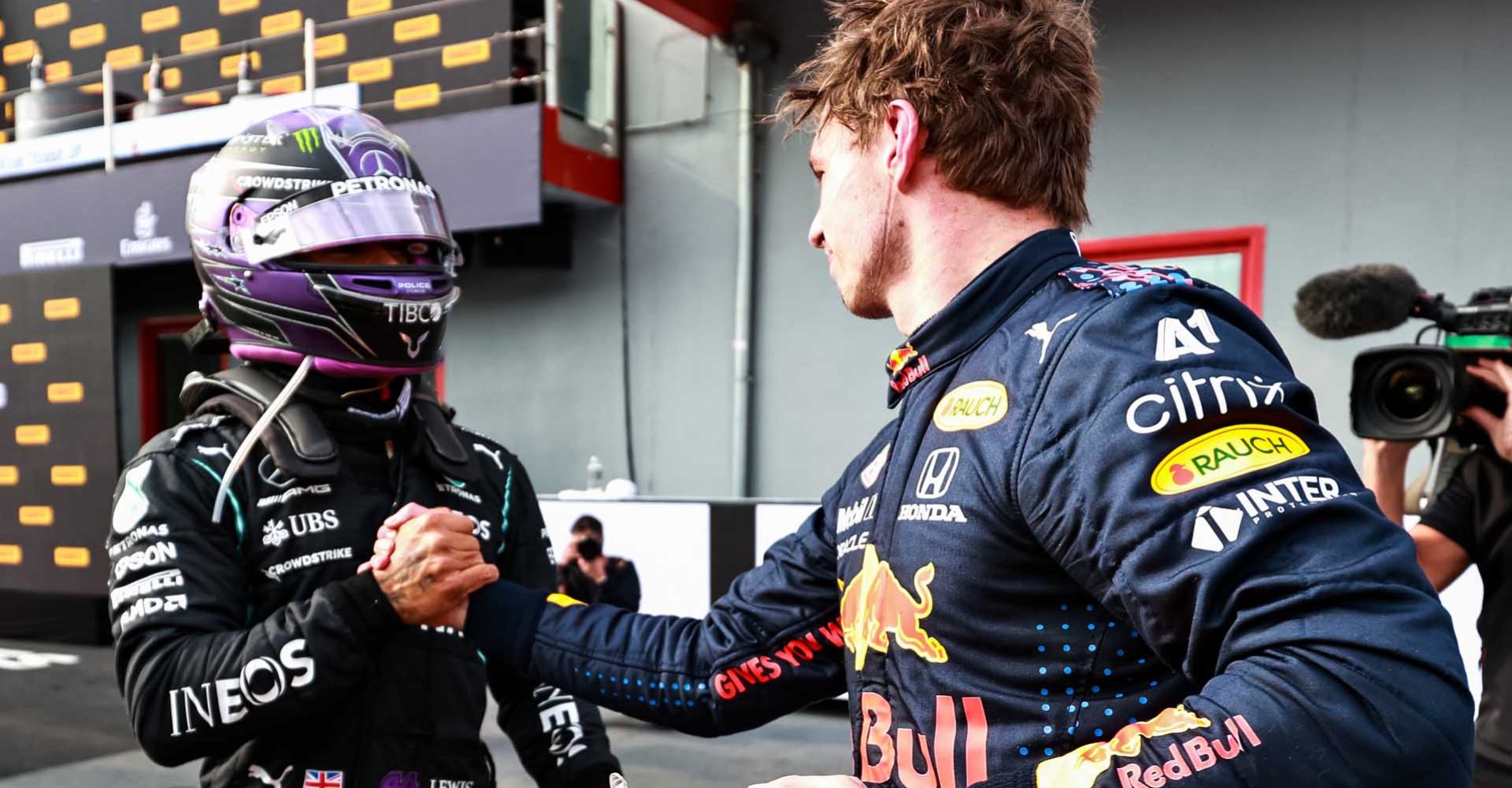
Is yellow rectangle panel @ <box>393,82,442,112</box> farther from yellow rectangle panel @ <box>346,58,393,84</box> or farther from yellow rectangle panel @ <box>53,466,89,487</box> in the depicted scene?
yellow rectangle panel @ <box>53,466,89,487</box>

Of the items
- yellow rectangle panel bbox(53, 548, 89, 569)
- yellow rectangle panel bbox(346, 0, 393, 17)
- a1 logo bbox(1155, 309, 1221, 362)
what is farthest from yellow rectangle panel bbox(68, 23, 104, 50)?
a1 logo bbox(1155, 309, 1221, 362)

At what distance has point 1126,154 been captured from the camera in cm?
564

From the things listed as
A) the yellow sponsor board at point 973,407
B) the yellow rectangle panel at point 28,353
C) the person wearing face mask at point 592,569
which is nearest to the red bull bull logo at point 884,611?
the yellow sponsor board at point 973,407

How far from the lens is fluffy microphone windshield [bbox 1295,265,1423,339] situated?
2479 mm

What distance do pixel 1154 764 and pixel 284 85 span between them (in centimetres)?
770

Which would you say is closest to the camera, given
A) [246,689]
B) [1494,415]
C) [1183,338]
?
[1183,338]

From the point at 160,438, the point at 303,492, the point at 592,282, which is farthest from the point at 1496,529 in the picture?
the point at 592,282

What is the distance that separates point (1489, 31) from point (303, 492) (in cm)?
541

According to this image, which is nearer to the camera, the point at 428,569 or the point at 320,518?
the point at 428,569

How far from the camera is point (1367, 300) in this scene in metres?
2.48

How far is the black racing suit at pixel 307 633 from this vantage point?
1.50m

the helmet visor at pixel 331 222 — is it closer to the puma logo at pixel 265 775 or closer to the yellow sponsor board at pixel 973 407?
the puma logo at pixel 265 775

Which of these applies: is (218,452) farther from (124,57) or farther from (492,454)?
(124,57)

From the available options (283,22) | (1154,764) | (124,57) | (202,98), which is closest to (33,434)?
(202,98)
